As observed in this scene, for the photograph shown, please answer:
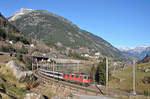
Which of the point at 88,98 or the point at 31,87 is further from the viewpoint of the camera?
the point at 31,87

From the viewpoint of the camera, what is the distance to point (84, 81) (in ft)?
133

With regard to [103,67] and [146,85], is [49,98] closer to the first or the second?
[103,67]

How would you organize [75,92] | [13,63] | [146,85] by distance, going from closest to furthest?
1. [75,92]
2. [13,63]
3. [146,85]

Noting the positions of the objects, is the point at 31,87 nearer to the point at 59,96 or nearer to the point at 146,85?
the point at 59,96

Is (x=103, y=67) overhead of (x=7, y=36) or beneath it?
beneath

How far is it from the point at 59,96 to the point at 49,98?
58.1 inches

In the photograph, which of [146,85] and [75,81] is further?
[146,85]

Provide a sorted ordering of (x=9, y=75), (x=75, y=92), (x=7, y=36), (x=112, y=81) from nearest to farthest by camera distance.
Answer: (x=75, y=92)
(x=9, y=75)
(x=112, y=81)
(x=7, y=36)

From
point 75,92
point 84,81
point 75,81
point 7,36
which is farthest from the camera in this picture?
point 7,36

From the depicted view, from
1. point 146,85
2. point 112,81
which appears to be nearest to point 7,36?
point 112,81

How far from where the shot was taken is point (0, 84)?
23.2 meters

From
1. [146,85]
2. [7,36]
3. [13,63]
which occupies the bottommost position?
[146,85]

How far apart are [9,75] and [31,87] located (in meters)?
6.66

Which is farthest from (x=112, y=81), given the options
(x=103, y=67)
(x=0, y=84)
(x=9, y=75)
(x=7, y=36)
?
(x=7, y=36)
